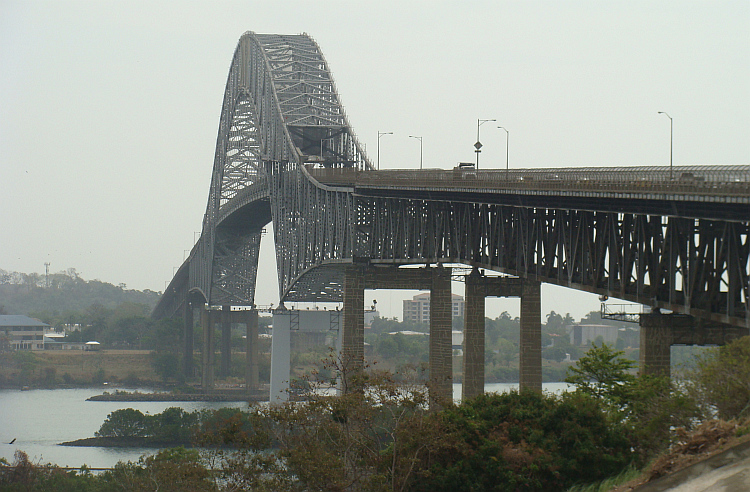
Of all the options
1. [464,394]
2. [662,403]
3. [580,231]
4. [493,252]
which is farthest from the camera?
[464,394]

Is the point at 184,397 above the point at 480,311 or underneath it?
underneath

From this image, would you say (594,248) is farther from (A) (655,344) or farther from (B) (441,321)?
(B) (441,321)

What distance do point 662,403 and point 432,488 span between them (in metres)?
9.62

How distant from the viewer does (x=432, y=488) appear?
1710 inches

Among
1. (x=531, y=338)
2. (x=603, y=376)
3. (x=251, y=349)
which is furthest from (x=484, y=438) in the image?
(x=251, y=349)

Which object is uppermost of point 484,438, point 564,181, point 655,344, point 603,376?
point 564,181

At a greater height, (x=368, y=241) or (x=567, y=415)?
(x=368, y=241)

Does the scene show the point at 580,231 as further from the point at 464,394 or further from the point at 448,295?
the point at 448,295

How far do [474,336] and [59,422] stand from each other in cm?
8212

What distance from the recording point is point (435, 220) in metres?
79.3

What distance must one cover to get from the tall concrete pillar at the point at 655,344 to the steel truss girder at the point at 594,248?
1722 mm

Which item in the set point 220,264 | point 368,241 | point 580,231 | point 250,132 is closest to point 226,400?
point 220,264

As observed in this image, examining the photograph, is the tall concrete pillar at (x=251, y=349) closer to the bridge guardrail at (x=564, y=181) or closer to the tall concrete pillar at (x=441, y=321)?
the bridge guardrail at (x=564, y=181)

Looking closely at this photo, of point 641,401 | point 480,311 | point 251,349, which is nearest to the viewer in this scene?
point 641,401
